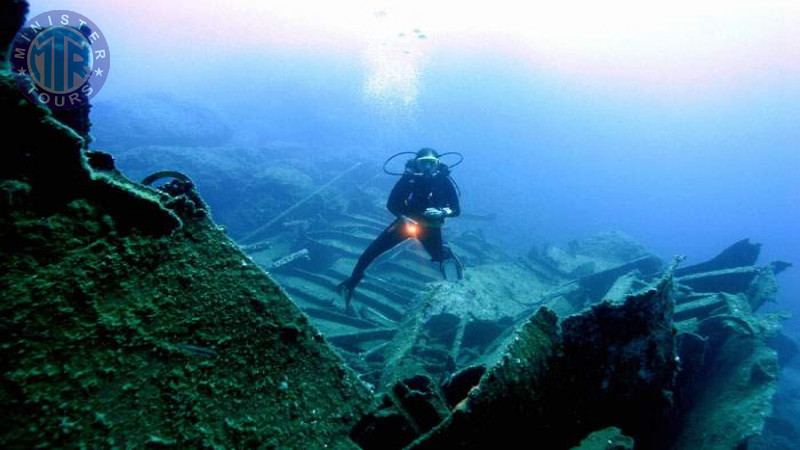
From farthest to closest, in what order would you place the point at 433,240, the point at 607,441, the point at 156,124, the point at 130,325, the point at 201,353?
the point at 156,124, the point at 433,240, the point at 607,441, the point at 201,353, the point at 130,325

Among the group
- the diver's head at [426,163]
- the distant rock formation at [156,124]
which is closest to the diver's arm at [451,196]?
the diver's head at [426,163]

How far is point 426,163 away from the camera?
6508 millimetres

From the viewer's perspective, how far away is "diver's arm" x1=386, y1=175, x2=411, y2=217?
6621 millimetres

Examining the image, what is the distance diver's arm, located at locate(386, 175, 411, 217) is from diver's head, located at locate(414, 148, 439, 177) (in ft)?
0.97

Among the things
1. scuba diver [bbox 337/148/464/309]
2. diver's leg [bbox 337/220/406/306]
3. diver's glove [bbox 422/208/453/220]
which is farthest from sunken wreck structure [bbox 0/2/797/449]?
diver's leg [bbox 337/220/406/306]

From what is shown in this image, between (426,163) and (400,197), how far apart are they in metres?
0.74

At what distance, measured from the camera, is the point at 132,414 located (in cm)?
113

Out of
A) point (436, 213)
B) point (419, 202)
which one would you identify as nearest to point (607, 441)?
point (436, 213)

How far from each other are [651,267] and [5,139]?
11653mm

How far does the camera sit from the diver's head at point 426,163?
647cm

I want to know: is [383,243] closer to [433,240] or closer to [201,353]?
[433,240]

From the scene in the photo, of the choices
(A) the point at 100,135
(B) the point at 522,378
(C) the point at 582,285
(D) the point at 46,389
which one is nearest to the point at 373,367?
(B) the point at 522,378

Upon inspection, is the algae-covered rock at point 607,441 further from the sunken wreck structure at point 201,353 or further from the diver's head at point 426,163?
the diver's head at point 426,163

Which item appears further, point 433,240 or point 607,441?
point 433,240
